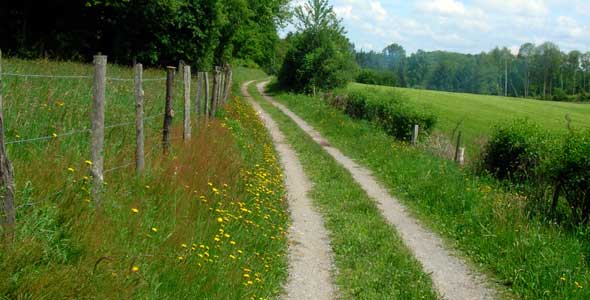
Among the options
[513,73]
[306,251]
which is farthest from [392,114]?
[513,73]

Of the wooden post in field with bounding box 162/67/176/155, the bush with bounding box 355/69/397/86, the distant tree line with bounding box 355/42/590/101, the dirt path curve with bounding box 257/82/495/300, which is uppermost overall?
the distant tree line with bounding box 355/42/590/101

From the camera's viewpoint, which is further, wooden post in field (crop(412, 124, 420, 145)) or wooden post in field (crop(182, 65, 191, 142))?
wooden post in field (crop(412, 124, 420, 145))

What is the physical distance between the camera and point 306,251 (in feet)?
26.8

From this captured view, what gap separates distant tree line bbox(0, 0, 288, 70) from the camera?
2964 centimetres

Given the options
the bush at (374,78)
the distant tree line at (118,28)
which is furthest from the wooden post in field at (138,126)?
the bush at (374,78)

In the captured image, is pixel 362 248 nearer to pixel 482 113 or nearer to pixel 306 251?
pixel 306 251

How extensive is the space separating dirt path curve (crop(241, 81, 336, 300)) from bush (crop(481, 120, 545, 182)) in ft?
16.0

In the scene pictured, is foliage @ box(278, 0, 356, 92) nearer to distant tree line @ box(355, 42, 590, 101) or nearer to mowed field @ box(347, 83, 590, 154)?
mowed field @ box(347, 83, 590, 154)

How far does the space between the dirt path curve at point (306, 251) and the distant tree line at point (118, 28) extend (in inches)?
777

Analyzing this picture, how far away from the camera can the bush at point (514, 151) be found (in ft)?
42.7

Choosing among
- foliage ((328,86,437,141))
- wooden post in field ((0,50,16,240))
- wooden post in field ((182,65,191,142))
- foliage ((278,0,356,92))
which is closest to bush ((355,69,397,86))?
foliage ((278,0,356,92))

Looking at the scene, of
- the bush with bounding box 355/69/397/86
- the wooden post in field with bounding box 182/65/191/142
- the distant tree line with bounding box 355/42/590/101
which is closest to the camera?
the wooden post in field with bounding box 182/65/191/142

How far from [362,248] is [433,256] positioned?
1078 mm

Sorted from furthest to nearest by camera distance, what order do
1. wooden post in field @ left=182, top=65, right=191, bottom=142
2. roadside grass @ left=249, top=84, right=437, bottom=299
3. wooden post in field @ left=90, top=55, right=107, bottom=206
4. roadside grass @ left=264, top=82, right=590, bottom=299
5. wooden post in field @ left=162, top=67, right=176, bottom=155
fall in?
1. wooden post in field @ left=182, top=65, right=191, bottom=142
2. wooden post in field @ left=162, top=67, right=176, bottom=155
3. roadside grass @ left=264, top=82, right=590, bottom=299
4. roadside grass @ left=249, top=84, right=437, bottom=299
5. wooden post in field @ left=90, top=55, right=107, bottom=206
